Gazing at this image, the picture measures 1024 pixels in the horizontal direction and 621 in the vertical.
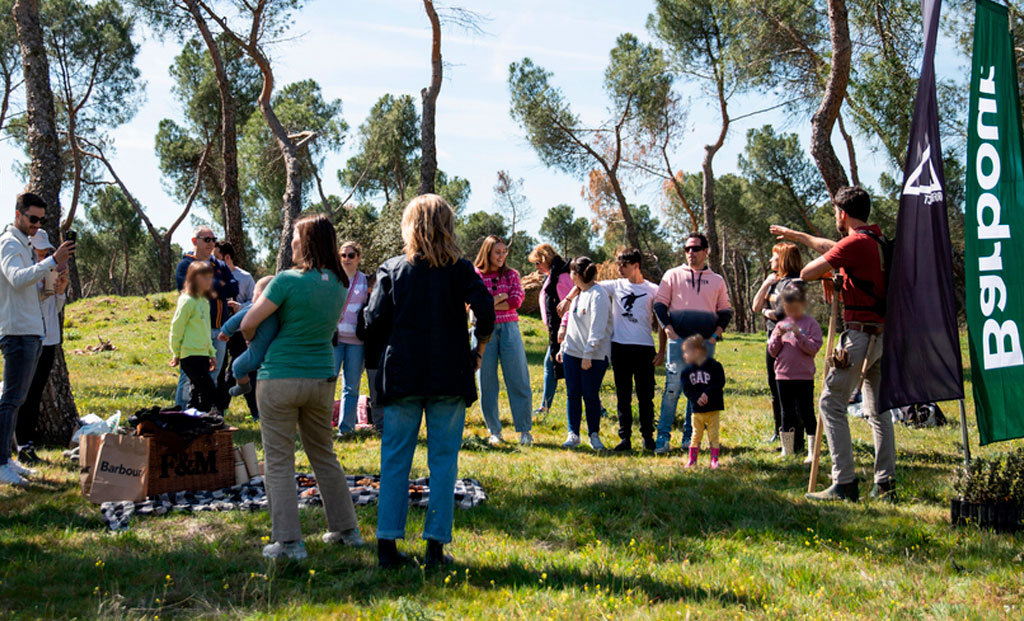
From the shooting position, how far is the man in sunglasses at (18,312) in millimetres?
5398

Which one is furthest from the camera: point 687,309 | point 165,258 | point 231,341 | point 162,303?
point 165,258

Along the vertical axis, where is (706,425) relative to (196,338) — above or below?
below

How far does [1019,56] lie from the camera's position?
12898mm

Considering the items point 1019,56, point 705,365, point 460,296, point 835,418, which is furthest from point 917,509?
point 1019,56

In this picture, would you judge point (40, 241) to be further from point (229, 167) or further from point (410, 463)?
point (229, 167)

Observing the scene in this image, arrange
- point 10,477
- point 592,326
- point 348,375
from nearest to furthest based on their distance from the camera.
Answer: point 10,477
point 592,326
point 348,375

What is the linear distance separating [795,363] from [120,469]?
17.1 feet

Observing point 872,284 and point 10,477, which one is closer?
point 872,284

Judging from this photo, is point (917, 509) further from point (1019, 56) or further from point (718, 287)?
point (1019, 56)

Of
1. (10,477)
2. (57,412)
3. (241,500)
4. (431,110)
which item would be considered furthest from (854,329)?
(431,110)

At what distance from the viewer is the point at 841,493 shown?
17.1 ft

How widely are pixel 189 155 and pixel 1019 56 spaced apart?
91.3 ft

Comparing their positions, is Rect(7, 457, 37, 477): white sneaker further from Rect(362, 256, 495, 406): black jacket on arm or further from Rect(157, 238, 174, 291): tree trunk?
Rect(157, 238, 174, 291): tree trunk

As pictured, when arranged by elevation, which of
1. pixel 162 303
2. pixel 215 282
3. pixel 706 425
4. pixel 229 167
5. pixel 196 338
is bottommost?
pixel 706 425
